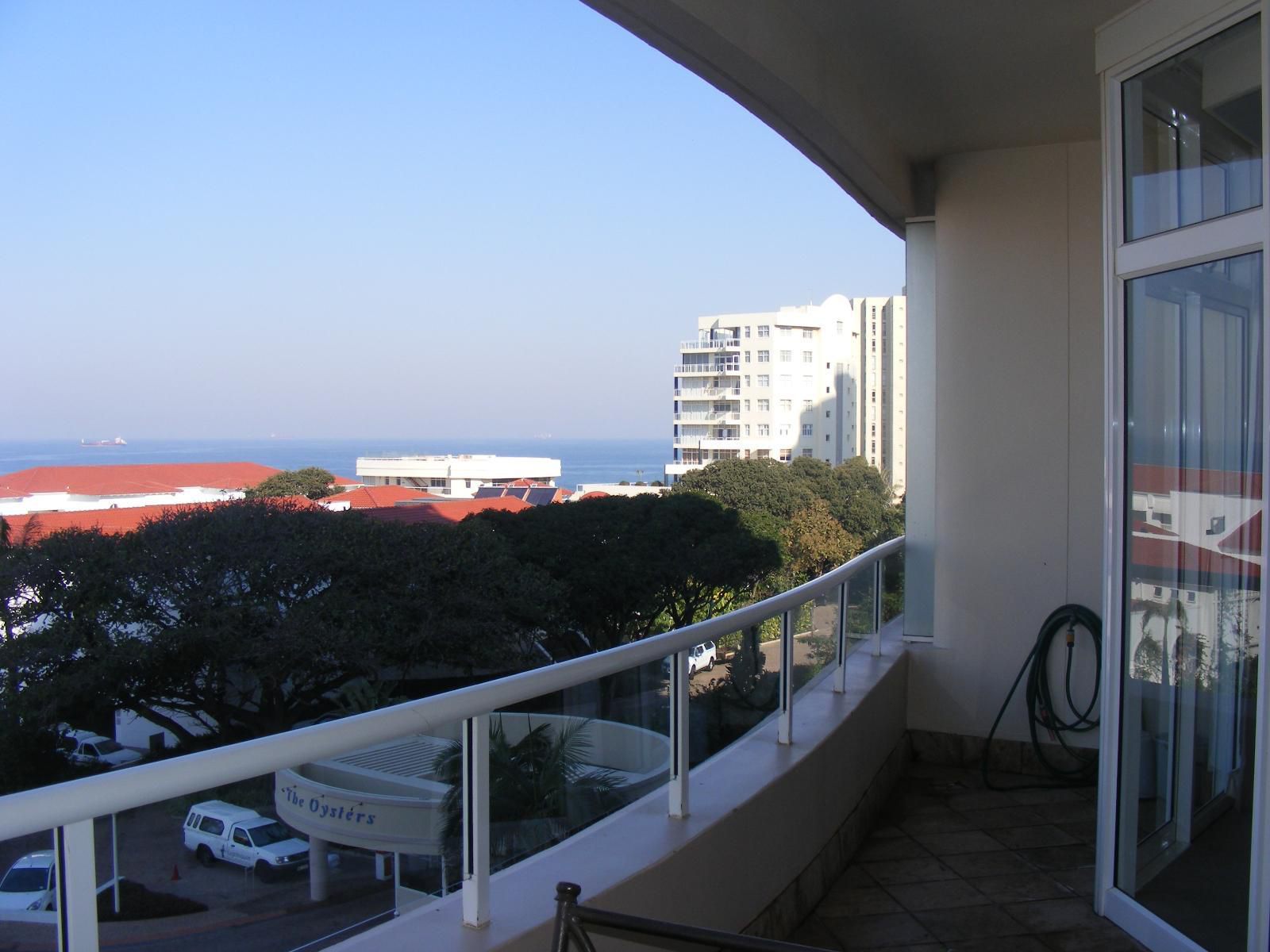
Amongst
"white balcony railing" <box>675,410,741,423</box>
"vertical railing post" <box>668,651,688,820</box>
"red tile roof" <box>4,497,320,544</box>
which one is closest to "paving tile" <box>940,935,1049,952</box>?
"vertical railing post" <box>668,651,688,820</box>

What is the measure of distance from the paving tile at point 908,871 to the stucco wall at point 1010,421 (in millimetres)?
1386

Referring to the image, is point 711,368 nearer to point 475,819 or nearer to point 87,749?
point 87,749

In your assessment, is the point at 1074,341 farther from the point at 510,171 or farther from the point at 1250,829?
the point at 510,171

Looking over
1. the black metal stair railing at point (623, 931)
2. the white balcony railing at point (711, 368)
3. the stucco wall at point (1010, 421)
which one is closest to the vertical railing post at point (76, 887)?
the black metal stair railing at point (623, 931)

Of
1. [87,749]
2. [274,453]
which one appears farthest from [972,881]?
[274,453]

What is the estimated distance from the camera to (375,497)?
16.8m

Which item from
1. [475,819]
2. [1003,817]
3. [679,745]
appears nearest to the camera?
[475,819]

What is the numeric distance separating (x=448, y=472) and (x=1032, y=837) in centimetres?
1808

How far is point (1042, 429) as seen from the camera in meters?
4.49

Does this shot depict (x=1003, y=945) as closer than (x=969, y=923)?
Yes

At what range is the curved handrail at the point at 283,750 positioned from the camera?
92 cm

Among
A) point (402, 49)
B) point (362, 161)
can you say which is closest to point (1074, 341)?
point (402, 49)

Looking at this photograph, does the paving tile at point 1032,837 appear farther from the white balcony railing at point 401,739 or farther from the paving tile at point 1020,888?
the white balcony railing at point 401,739

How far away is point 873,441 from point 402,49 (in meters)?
13.7
